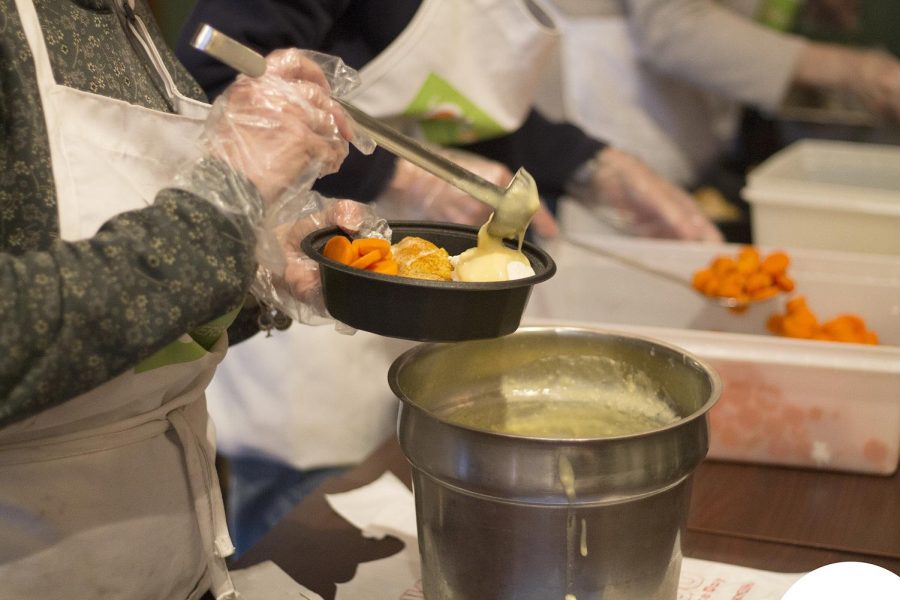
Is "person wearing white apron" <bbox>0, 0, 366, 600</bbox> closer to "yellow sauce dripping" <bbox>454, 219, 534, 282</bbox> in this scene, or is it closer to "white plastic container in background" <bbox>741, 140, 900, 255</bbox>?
"yellow sauce dripping" <bbox>454, 219, 534, 282</bbox>

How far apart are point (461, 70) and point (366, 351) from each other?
46 centimetres

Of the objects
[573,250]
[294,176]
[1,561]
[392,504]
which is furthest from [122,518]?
[573,250]

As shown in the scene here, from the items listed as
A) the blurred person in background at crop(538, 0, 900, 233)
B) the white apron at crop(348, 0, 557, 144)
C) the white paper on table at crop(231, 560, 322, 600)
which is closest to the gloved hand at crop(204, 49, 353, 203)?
the white paper on table at crop(231, 560, 322, 600)

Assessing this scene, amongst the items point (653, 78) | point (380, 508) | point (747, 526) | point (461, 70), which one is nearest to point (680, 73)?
point (653, 78)

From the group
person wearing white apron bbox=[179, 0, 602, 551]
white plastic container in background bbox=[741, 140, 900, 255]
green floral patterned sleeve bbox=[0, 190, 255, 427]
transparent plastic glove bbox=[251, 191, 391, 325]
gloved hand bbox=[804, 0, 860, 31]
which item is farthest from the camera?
gloved hand bbox=[804, 0, 860, 31]

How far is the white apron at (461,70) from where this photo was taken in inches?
53.2

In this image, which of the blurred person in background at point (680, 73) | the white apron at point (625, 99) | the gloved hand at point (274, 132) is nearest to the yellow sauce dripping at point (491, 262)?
the gloved hand at point (274, 132)

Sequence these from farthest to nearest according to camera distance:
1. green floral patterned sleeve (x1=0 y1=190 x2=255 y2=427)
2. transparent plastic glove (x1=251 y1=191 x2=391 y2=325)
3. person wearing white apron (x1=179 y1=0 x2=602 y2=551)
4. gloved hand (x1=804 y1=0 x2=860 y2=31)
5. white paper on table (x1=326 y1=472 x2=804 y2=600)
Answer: gloved hand (x1=804 y1=0 x2=860 y2=31)
person wearing white apron (x1=179 y1=0 x2=602 y2=551)
white paper on table (x1=326 y1=472 x2=804 y2=600)
transparent plastic glove (x1=251 y1=191 x2=391 y2=325)
green floral patterned sleeve (x1=0 y1=190 x2=255 y2=427)

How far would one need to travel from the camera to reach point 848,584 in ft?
2.35

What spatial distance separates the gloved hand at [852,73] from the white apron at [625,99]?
0.26m

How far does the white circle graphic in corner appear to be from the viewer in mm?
702

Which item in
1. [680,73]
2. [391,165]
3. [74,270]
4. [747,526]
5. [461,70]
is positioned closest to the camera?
[74,270]

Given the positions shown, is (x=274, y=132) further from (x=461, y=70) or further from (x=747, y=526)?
(x=461, y=70)

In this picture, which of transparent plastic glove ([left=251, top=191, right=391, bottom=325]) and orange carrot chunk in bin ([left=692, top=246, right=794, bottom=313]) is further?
orange carrot chunk in bin ([left=692, top=246, right=794, bottom=313])
